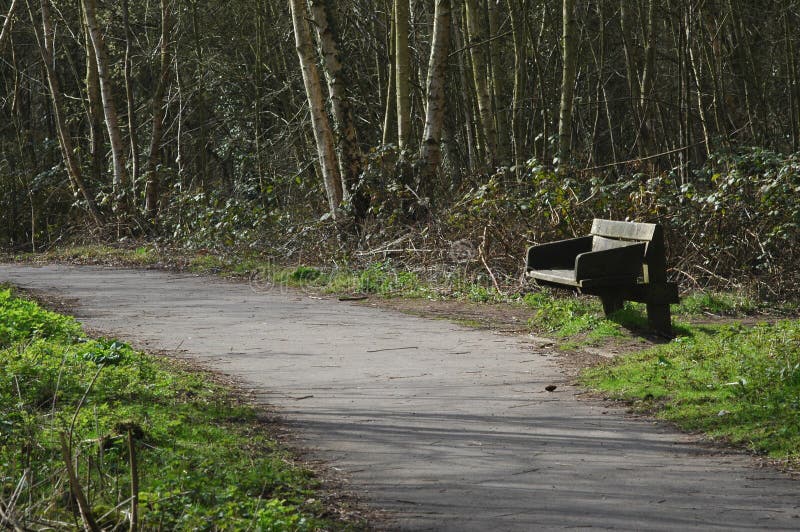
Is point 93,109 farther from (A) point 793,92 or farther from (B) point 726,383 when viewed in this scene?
(B) point 726,383

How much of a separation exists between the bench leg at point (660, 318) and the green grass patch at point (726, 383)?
1.64 ft

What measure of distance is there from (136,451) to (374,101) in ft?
61.3

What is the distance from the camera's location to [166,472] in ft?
16.1

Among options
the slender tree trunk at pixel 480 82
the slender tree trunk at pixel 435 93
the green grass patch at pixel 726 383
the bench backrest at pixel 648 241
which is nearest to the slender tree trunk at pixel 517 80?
the slender tree trunk at pixel 480 82

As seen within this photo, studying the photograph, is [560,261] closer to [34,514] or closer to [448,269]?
[448,269]

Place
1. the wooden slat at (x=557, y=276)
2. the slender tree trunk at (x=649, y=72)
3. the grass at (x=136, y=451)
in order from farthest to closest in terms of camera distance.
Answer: the slender tree trunk at (x=649, y=72) → the wooden slat at (x=557, y=276) → the grass at (x=136, y=451)

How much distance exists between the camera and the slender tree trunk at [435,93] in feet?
50.9

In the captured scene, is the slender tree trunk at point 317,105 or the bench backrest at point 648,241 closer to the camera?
the bench backrest at point 648,241

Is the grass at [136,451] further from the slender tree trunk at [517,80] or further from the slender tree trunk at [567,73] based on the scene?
the slender tree trunk at [517,80]

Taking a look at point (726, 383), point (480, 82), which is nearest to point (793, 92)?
point (480, 82)

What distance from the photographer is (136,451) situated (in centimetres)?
525

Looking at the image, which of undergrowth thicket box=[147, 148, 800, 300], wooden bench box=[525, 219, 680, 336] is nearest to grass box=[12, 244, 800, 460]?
wooden bench box=[525, 219, 680, 336]

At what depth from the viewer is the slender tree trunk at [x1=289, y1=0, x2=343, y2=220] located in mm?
16100

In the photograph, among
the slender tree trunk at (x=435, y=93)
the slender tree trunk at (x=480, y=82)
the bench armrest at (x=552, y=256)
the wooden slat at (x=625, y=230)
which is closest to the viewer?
the wooden slat at (x=625, y=230)
